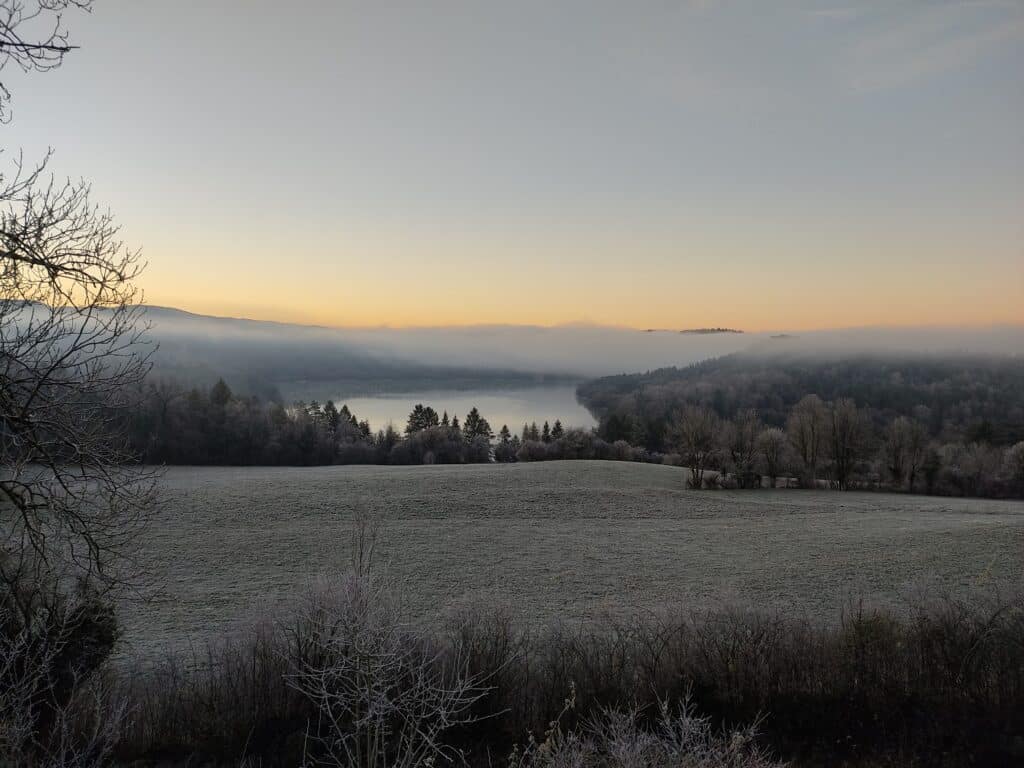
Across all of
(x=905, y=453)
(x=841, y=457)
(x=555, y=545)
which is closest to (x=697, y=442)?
(x=841, y=457)

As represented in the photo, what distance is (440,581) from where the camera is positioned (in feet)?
83.3

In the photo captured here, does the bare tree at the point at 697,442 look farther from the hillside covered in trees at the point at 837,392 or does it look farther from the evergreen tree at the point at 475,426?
the evergreen tree at the point at 475,426

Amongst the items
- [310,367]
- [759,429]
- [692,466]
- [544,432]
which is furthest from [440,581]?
[310,367]

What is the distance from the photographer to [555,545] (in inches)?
1241

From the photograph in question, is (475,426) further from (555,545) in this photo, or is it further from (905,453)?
(555,545)

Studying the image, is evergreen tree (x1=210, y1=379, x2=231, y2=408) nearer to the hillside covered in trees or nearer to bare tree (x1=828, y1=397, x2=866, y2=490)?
the hillside covered in trees

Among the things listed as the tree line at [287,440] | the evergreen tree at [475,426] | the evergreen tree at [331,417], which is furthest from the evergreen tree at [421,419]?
the evergreen tree at [331,417]

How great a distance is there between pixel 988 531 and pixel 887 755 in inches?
859

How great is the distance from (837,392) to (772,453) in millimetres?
62246

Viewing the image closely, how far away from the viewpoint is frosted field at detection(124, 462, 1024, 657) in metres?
22.6

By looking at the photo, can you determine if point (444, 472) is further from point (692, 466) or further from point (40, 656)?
point (40, 656)

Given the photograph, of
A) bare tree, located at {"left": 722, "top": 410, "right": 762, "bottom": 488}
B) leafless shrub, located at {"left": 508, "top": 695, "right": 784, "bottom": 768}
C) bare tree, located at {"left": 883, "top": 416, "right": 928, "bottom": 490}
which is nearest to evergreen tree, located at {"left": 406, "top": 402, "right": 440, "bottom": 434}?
bare tree, located at {"left": 722, "top": 410, "right": 762, "bottom": 488}

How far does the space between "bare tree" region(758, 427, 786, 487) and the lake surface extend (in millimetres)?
42115

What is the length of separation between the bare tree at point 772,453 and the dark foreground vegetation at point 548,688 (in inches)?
1384
